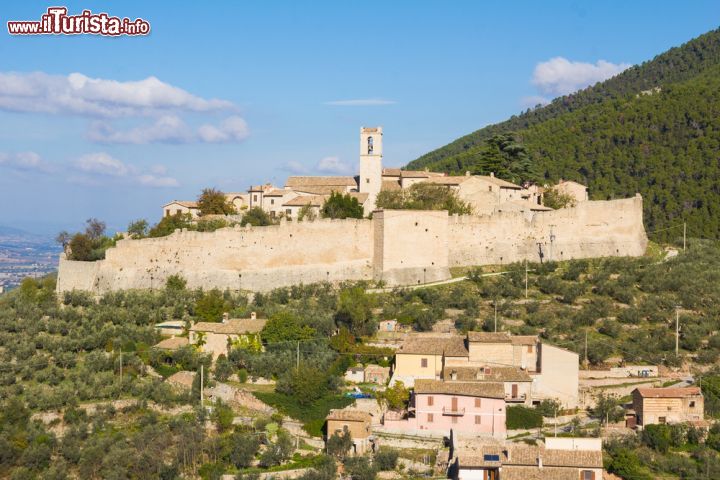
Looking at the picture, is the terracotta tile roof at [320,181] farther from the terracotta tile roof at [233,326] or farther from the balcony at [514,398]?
the balcony at [514,398]

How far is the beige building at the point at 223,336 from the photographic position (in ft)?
107

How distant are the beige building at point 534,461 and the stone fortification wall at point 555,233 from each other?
55.5ft

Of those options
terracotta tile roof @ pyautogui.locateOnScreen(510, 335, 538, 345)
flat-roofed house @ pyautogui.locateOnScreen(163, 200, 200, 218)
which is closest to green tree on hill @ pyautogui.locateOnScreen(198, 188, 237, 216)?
flat-roofed house @ pyautogui.locateOnScreen(163, 200, 200, 218)

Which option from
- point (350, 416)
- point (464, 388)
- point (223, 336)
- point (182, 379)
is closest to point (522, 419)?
point (464, 388)

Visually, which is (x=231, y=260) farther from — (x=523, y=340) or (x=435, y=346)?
(x=523, y=340)

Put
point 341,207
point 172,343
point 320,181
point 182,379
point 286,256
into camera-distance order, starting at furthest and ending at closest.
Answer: point 320,181 < point 341,207 < point 286,256 < point 172,343 < point 182,379

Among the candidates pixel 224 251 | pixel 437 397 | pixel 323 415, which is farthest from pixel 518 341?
pixel 224 251

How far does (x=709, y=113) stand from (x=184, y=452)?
50594 mm

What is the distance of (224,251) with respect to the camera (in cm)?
3922

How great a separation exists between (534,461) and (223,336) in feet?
40.1

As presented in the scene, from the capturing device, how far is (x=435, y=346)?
30.2 meters

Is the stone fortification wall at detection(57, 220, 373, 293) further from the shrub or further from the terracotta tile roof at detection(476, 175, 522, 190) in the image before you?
the shrub

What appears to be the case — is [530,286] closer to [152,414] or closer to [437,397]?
[437,397]

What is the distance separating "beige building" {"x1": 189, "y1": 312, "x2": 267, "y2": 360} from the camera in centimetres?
3266
